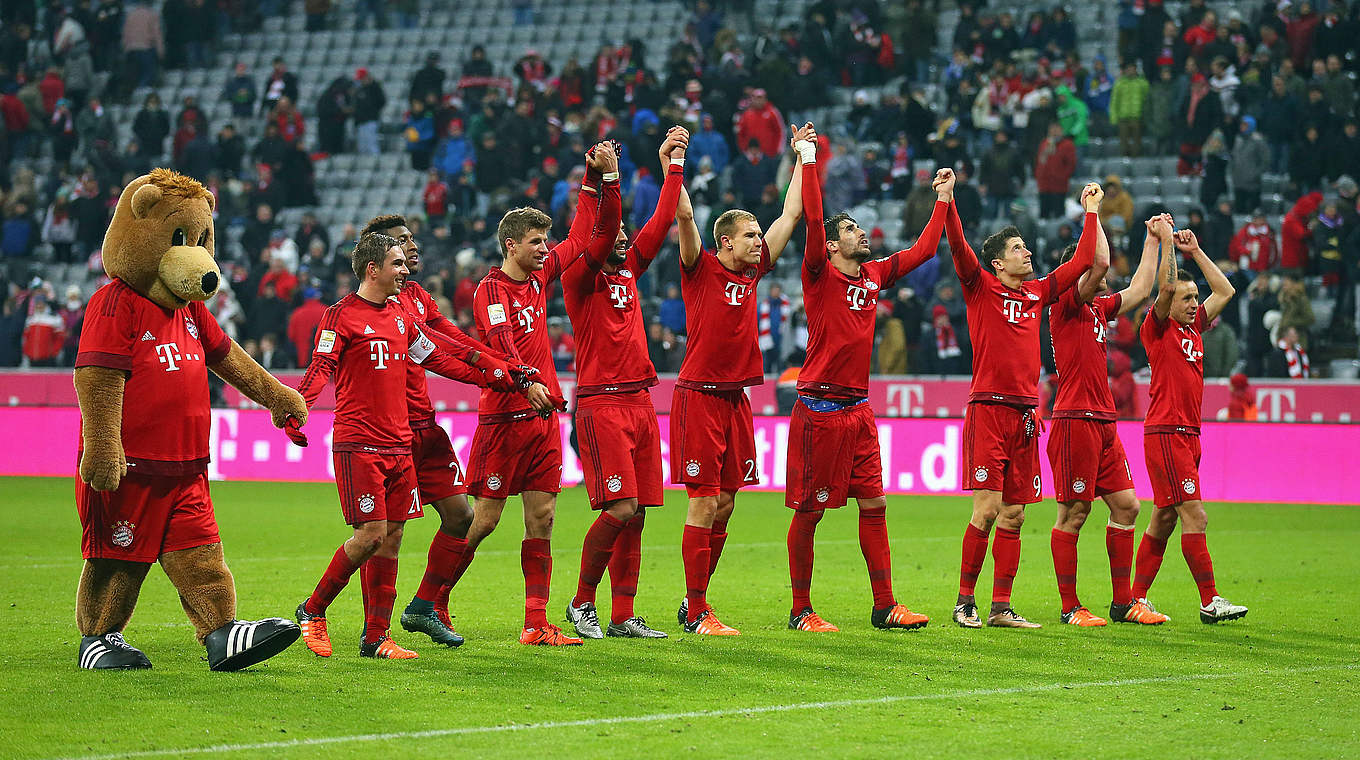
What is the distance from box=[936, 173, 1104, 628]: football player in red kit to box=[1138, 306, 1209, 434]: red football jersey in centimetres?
78

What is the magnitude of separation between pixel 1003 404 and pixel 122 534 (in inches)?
195

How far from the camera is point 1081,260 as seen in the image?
30.8ft

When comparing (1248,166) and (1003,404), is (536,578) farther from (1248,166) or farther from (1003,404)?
(1248,166)

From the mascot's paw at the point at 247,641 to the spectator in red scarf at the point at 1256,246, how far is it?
666 inches

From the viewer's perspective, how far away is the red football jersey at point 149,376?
708 cm

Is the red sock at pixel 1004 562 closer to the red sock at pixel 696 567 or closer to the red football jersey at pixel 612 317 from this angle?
the red sock at pixel 696 567

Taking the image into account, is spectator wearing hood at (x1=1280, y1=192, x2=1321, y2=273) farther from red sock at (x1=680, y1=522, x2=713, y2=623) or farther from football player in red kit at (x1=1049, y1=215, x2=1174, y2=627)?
red sock at (x1=680, y1=522, x2=713, y2=623)

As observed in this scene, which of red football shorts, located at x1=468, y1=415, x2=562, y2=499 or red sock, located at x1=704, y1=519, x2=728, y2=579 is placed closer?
red football shorts, located at x1=468, y1=415, x2=562, y2=499

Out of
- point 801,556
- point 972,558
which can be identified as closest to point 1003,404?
point 972,558

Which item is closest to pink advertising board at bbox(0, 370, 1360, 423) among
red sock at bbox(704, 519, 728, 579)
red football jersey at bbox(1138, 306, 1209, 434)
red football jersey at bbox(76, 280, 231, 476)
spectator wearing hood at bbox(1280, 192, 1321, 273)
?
spectator wearing hood at bbox(1280, 192, 1321, 273)

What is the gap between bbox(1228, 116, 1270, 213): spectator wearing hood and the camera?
21781 mm

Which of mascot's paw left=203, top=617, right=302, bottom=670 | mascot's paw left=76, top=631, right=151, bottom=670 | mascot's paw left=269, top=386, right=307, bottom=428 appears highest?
mascot's paw left=269, top=386, right=307, bottom=428

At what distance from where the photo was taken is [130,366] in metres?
7.07

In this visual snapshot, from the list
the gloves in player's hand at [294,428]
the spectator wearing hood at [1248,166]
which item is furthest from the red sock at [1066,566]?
the spectator wearing hood at [1248,166]
